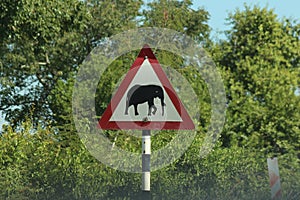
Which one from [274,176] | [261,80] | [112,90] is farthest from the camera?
[261,80]

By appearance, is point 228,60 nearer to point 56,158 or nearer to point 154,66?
point 56,158

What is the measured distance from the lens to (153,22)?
2488cm

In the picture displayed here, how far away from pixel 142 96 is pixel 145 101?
105mm

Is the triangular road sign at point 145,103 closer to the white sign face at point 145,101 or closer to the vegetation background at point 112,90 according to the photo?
the white sign face at point 145,101

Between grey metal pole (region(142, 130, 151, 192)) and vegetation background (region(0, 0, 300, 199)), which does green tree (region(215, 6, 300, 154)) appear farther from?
grey metal pole (region(142, 130, 151, 192))

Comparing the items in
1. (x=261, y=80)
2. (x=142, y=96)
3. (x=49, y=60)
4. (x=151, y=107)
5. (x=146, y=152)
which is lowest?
(x=146, y=152)

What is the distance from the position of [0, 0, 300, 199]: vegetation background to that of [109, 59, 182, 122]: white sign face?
3.16 metres

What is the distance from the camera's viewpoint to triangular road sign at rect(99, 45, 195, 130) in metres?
7.45

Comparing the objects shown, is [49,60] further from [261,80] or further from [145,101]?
[145,101]

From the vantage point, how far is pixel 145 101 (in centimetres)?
755

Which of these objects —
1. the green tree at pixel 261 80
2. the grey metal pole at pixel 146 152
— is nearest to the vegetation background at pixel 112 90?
the green tree at pixel 261 80

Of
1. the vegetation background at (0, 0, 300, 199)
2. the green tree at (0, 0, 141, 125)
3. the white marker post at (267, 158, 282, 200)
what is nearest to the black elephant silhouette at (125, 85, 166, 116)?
the white marker post at (267, 158, 282, 200)

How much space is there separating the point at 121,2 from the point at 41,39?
32.1ft

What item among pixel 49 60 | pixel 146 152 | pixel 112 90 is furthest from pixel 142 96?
pixel 49 60
